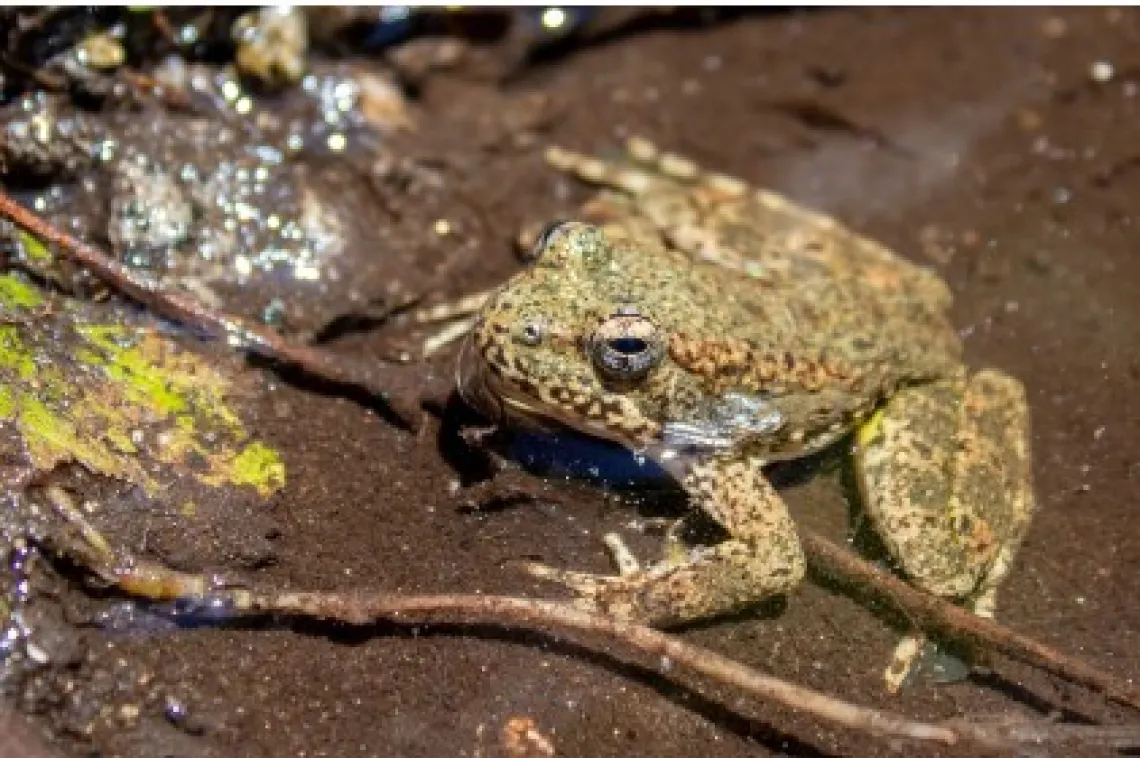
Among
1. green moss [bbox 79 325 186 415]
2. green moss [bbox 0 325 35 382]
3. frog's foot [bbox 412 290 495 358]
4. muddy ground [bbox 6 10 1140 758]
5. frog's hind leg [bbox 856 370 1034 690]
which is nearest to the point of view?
muddy ground [bbox 6 10 1140 758]

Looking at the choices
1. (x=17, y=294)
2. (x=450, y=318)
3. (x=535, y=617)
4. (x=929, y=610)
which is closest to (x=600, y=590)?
(x=535, y=617)

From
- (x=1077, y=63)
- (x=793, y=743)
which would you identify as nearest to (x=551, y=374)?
(x=793, y=743)

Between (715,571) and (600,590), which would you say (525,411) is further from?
(715,571)

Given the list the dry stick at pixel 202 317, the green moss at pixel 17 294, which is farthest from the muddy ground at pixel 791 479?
the green moss at pixel 17 294

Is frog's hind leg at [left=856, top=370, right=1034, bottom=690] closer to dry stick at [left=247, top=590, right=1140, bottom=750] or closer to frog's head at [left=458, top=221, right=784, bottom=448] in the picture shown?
dry stick at [left=247, top=590, right=1140, bottom=750]

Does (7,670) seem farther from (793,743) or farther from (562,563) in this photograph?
(793,743)

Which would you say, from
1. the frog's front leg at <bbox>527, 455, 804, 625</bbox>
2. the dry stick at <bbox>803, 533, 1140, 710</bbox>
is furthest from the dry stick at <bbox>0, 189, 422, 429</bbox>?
the dry stick at <bbox>803, 533, 1140, 710</bbox>
